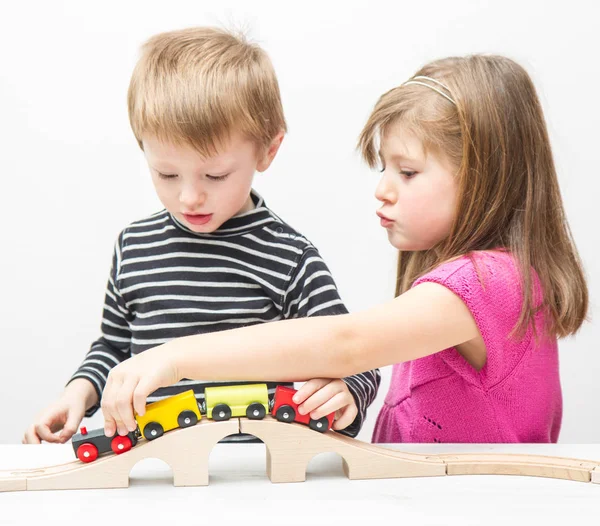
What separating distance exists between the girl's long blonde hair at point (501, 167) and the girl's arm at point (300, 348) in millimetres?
131

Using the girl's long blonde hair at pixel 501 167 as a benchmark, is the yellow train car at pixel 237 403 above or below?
below

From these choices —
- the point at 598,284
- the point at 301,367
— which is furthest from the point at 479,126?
the point at 598,284

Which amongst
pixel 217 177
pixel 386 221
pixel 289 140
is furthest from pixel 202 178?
pixel 289 140

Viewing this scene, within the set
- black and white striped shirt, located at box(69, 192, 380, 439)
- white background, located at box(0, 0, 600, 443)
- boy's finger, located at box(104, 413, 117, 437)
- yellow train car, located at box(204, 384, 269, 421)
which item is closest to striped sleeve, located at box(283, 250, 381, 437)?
black and white striped shirt, located at box(69, 192, 380, 439)

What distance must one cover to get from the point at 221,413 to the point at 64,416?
0.37 meters

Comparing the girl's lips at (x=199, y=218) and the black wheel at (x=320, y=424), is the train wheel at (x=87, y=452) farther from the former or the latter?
the girl's lips at (x=199, y=218)

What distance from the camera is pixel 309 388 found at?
2.67ft

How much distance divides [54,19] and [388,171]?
0.99 metres

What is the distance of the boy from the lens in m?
0.94

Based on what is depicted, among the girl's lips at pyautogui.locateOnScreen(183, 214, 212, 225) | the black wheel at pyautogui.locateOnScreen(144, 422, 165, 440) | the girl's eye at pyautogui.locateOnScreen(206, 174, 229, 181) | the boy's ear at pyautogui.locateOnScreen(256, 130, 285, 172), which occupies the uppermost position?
the boy's ear at pyautogui.locateOnScreen(256, 130, 285, 172)

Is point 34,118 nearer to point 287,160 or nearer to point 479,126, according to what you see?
point 287,160

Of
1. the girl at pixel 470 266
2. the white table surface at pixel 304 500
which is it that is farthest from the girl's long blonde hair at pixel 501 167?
the white table surface at pixel 304 500

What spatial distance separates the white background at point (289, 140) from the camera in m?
1.70

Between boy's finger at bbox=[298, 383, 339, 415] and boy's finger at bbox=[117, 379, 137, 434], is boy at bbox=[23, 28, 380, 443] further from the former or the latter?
boy's finger at bbox=[117, 379, 137, 434]
